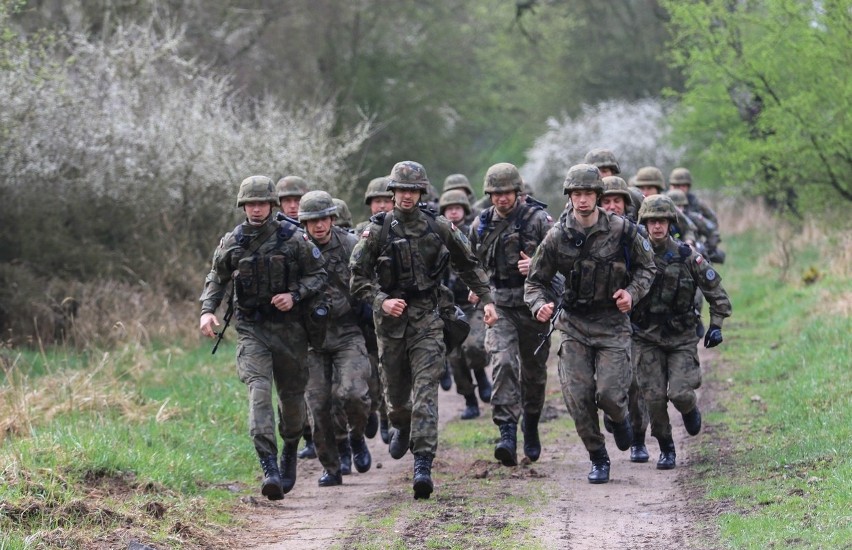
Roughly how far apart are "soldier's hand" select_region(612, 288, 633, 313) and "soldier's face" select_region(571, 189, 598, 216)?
65cm

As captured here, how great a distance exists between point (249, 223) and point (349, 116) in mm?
24729

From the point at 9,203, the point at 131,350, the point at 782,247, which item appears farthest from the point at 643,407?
A: the point at 782,247

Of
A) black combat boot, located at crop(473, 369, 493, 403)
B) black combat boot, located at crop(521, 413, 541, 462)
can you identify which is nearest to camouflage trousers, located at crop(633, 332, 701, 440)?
black combat boot, located at crop(521, 413, 541, 462)

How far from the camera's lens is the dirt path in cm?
823

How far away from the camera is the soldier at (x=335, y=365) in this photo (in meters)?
10.4

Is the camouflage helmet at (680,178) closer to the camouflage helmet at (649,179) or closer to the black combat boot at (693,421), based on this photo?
the camouflage helmet at (649,179)

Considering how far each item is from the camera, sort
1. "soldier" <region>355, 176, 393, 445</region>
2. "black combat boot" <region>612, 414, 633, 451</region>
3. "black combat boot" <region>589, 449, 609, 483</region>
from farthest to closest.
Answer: "soldier" <region>355, 176, 393, 445</region> → "black combat boot" <region>612, 414, 633, 451</region> → "black combat boot" <region>589, 449, 609, 483</region>

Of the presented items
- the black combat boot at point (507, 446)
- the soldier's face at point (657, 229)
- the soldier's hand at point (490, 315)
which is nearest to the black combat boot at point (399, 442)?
the black combat boot at point (507, 446)

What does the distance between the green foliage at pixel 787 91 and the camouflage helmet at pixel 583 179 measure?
11622 mm

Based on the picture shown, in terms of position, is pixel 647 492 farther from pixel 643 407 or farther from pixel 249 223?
pixel 249 223

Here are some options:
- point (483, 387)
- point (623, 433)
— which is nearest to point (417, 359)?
point (623, 433)

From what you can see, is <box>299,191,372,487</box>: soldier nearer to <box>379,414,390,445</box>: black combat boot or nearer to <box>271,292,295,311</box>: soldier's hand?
<box>271,292,295,311</box>: soldier's hand

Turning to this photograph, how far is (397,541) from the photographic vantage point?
8.11m

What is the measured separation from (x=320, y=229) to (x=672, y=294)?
113 inches
